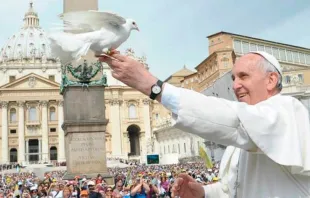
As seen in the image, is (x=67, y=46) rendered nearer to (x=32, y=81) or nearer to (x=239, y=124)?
(x=239, y=124)

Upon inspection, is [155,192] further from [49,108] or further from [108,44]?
[49,108]

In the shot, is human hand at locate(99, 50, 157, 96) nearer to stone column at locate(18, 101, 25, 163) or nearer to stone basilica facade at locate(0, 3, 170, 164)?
stone basilica facade at locate(0, 3, 170, 164)

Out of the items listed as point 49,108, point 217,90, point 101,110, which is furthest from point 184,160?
point 101,110

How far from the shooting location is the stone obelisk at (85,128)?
487 inches

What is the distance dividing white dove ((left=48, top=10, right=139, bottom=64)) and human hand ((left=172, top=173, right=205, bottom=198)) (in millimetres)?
732

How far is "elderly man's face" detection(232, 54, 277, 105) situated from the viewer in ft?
6.19

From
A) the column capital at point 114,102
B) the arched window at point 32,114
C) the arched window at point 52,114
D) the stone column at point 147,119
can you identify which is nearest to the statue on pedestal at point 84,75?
the stone column at point 147,119

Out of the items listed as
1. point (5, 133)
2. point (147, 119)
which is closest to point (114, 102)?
point (147, 119)

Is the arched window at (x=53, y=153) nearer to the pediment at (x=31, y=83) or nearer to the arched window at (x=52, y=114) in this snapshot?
the arched window at (x=52, y=114)

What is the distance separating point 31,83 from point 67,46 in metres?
78.4

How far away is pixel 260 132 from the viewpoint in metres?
1.61

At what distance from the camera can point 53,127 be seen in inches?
3137

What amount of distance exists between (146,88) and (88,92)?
11197 millimetres

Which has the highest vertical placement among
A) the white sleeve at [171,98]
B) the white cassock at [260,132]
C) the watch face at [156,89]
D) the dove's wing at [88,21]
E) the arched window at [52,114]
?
the arched window at [52,114]
